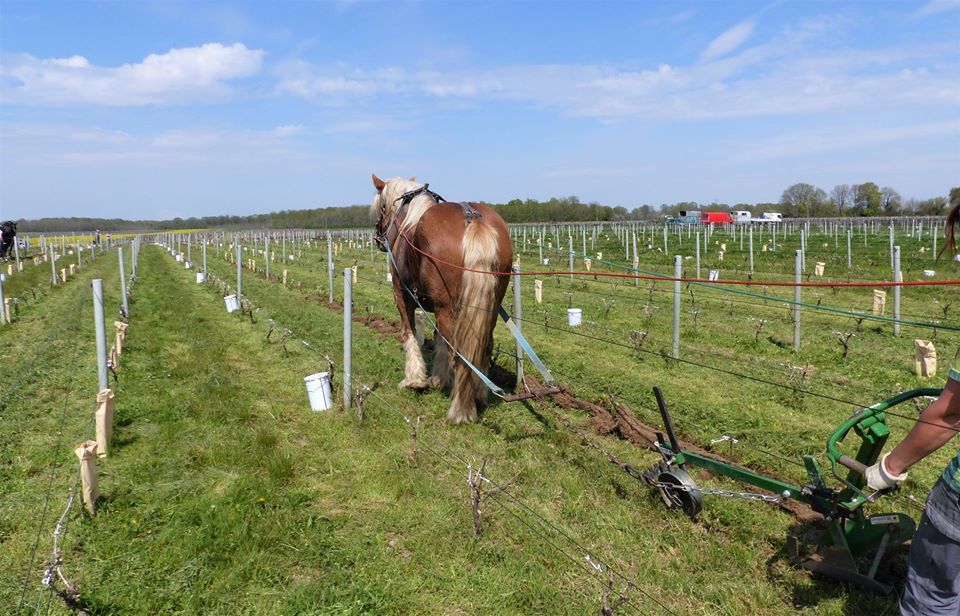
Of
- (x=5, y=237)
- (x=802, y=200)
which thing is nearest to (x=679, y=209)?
(x=802, y=200)

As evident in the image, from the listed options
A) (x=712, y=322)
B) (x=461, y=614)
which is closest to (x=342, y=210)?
(x=712, y=322)

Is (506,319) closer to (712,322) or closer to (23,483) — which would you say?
(23,483)

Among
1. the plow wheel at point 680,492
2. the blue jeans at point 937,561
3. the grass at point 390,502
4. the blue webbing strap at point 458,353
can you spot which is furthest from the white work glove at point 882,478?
the blue webbing strap at point 458,353

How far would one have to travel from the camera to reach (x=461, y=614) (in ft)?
9.68

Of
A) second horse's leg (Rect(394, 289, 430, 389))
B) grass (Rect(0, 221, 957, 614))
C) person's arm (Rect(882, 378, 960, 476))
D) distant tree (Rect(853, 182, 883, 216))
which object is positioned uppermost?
distant tree (Rect(853, 182, 883, 216))

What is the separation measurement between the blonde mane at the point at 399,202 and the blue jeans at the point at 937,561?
450 cm

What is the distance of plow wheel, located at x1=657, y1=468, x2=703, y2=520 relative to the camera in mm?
3570

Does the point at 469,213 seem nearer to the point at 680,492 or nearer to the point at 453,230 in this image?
the point at 453,230

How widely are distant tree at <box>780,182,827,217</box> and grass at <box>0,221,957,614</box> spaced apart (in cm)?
9642

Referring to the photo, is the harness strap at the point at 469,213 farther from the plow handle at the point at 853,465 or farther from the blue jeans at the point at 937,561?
the blue jeans at the point at 937,561

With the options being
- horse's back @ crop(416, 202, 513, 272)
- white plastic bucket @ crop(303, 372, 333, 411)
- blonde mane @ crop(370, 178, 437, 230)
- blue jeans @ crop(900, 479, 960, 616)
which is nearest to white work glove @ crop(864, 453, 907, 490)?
blue jeans @ crop(900, 479, 960, 616)

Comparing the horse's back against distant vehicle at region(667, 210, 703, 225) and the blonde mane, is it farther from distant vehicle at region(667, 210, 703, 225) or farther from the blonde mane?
distant vehicle at region(667, 210, 703, 225)

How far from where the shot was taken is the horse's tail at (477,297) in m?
4.98

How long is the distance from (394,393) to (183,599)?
3604 millimetres
